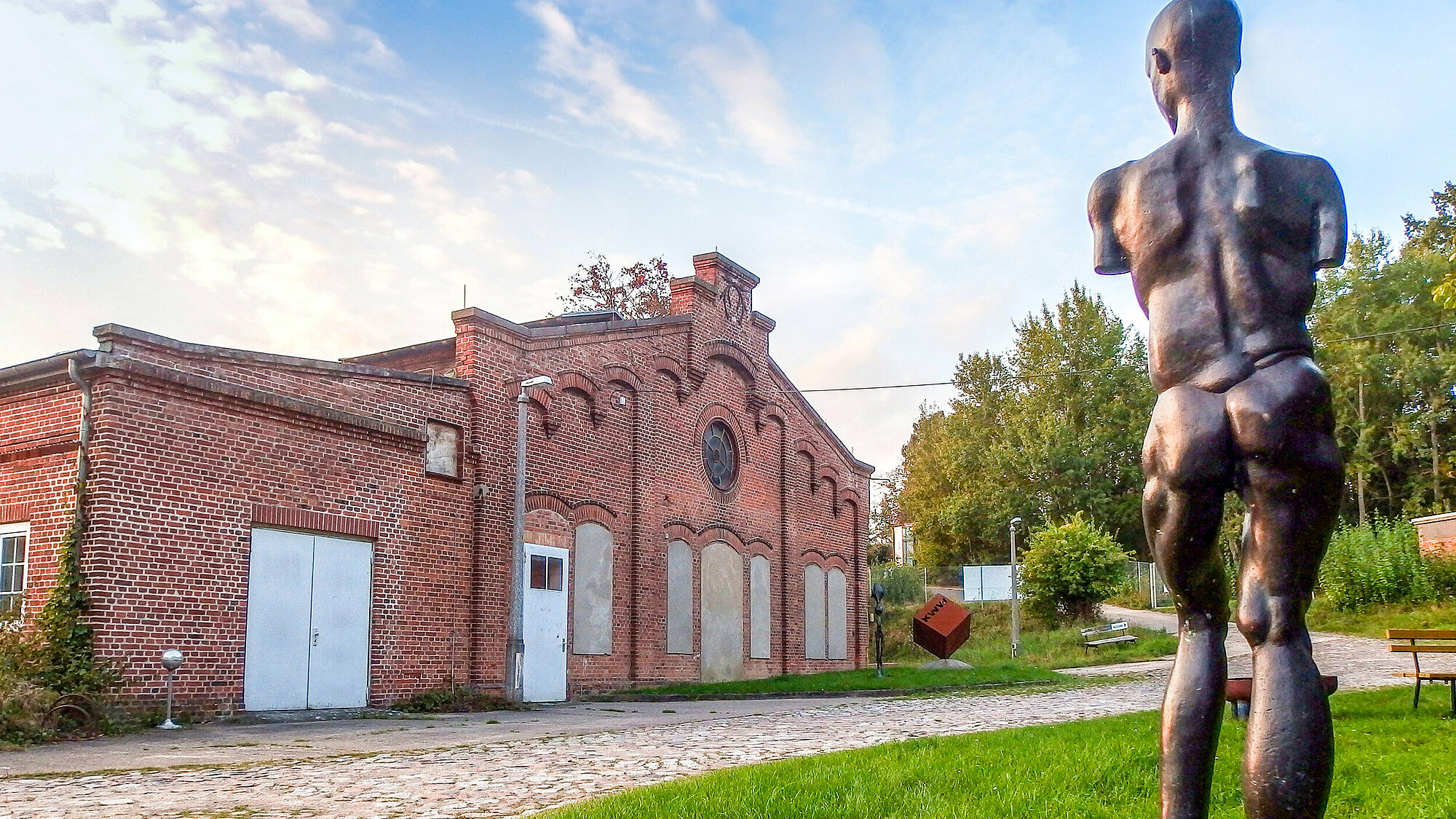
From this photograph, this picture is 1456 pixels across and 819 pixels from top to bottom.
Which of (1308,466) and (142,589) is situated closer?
(1308,466)

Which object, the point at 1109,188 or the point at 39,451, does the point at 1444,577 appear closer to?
the point at 39,451

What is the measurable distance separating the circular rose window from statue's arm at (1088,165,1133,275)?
20.4 m

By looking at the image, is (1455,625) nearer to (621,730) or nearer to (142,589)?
(621,730)

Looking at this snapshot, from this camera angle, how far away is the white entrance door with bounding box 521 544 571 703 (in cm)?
1820

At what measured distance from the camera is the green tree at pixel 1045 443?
49.8m

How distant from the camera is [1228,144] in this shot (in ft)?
10.8

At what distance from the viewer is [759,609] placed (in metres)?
24.9

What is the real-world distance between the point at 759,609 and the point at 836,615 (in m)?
3.85

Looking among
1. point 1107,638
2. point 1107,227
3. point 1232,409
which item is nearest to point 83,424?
point 1107,227

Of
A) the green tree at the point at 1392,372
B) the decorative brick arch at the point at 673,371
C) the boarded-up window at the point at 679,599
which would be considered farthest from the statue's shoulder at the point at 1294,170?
the green tree at the point at 1392,372

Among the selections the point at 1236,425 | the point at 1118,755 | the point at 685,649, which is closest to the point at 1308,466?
the point at 1236,425

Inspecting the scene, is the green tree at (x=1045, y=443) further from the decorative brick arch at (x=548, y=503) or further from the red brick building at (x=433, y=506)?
the decorative brick arch at (x=548, y=503)

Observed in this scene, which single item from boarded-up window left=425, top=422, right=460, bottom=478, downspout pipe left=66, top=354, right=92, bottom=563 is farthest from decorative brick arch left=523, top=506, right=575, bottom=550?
downspout pipe left=66, top=354, right=92, bottom=563

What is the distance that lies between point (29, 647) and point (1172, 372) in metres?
12.1
